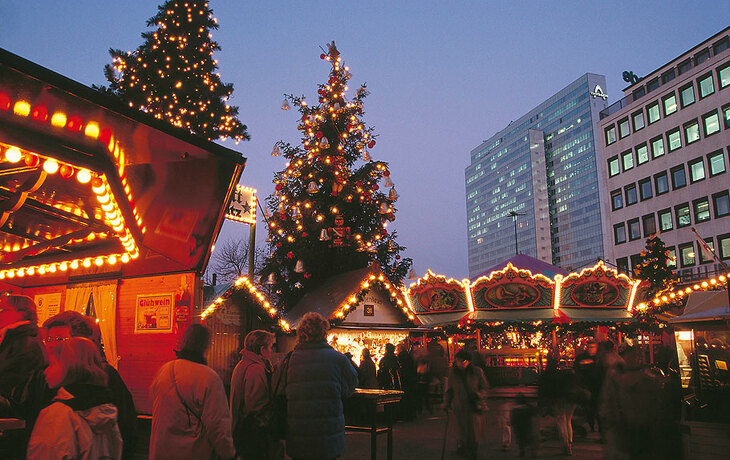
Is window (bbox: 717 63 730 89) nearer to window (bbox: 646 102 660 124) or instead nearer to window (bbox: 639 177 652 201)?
window (bbox: 646 102 660 124)

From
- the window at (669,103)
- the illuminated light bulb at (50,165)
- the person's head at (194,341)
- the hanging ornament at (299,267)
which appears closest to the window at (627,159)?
the window at (669,103)

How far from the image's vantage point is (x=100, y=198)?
6.08m

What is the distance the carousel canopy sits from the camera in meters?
4.43

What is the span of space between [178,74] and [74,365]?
1328cm

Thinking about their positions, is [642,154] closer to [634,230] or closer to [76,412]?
[634,230]

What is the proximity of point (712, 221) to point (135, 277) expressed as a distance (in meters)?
43.7

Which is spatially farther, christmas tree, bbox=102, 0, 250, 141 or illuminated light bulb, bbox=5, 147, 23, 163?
christmas tree, bbox=102, 0, 250, 141

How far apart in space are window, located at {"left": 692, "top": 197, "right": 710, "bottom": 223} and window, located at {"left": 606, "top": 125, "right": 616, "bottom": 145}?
468 inches

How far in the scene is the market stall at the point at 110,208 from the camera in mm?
4551

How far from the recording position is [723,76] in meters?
40.2

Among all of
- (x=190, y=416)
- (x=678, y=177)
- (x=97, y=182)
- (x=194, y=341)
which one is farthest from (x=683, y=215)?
(x=190, y=416)

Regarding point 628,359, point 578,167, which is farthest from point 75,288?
point 578,167

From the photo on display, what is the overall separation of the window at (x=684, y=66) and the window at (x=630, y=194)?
10330 mm

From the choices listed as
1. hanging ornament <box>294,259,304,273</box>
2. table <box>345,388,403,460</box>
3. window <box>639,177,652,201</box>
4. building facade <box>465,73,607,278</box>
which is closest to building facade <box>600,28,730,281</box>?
window <box>639,177,652,201</box>
